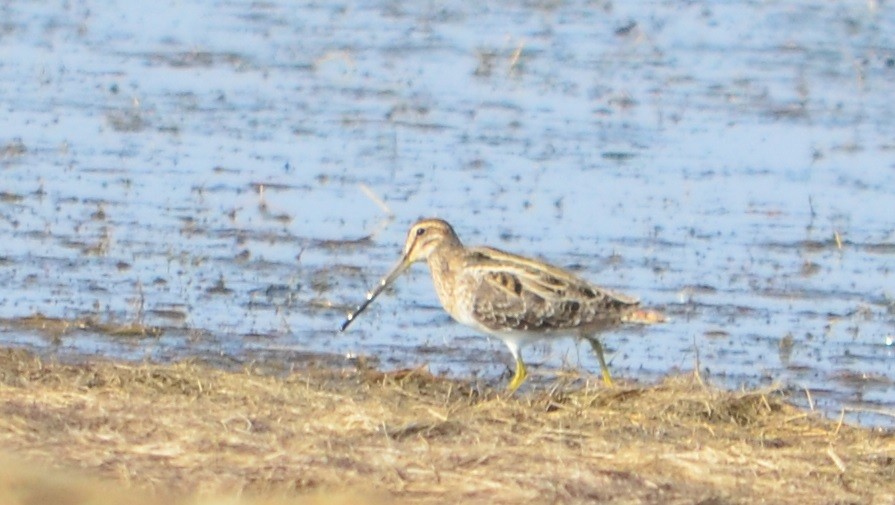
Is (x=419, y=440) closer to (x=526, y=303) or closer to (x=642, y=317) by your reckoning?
(x=526, y=303)

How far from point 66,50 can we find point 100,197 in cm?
464

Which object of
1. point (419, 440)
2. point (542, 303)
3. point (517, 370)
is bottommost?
point (517, 370)

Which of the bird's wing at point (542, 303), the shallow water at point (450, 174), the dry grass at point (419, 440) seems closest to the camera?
the dry grass at point (419, 440)

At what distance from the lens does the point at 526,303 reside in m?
9.49

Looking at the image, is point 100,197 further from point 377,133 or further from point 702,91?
point 702,91

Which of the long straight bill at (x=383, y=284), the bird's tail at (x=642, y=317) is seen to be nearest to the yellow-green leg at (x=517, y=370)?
the bird's tail at (x=642, y=317)

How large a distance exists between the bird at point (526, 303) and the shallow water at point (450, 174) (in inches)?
14.0

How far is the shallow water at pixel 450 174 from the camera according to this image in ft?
35.2

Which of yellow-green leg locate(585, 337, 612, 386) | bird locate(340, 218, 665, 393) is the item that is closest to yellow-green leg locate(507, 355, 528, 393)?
bird locate(340, 218, 665, 393)

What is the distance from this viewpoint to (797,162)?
1435cm

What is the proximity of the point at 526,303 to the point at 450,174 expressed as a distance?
4249 mm

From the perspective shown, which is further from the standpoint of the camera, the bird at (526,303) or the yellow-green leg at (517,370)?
the bird at (526,303)

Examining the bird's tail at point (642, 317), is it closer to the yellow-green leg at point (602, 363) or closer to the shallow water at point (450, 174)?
the yellow-green leg at point (602, 363)

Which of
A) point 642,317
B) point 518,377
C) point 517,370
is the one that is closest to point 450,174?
point 517,370
